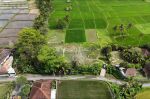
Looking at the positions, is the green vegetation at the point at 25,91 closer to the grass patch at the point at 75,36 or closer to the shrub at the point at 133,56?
the shrub at the point at 133,56

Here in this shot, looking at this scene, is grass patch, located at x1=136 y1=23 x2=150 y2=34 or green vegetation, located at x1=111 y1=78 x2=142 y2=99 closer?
green vegetation, located at x1=111 y1=78 x2=142 y2=99

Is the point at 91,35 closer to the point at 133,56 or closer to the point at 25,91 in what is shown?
the point at 133,56

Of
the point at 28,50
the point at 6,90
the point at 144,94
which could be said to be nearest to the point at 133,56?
the point at 144,94

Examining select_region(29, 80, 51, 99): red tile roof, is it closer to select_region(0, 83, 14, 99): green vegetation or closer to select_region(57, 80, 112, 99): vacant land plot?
select_region(57, 80, 112, 99): vacant land plot

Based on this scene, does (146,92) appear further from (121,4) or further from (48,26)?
(121,4)

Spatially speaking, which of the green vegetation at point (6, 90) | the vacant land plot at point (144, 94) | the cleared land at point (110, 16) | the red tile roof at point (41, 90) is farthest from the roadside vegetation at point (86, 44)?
the green vegetation at point (6, 90)

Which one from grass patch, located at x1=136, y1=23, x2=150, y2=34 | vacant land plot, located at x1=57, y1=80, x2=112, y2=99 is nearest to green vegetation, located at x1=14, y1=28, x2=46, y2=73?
vacant land plot, located at x1=57, y1=80, x2=112, y2=99

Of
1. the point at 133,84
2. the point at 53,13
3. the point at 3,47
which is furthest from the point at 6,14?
the point at 133,84

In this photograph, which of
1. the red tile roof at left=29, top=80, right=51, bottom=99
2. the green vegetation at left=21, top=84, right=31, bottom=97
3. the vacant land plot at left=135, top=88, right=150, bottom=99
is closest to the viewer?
the red tile roof at left=29, top=80, right=51, bottom=99
